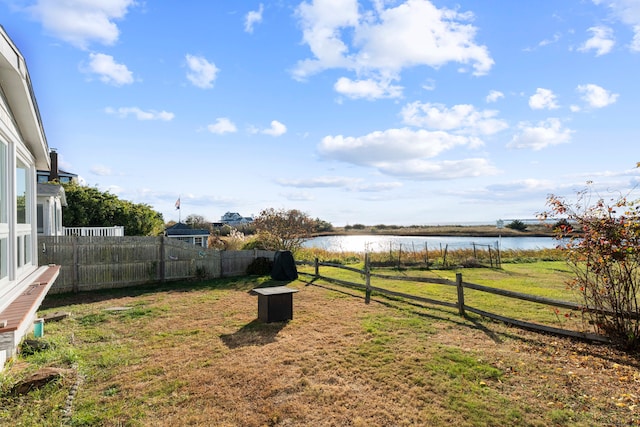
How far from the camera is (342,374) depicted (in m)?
4.55

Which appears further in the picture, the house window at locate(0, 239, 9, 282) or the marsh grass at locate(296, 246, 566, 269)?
the marsh grass at locate(296, 246, 566, 269)

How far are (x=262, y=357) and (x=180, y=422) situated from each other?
6.02 ft

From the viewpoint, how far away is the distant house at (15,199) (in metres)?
3.32

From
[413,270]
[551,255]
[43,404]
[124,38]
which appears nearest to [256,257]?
[413,270]

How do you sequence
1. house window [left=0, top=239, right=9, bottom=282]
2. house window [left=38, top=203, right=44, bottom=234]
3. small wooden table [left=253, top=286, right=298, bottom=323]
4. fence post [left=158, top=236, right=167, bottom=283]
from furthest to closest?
1. fence post [left=158, top=236, right=167, bottom=283]
2. house window [left=38, top=203, right=44, bottom=234]
3. small wooden table [left=253, top=286, right=298, bottom=323]
4. house window [left=0, top=239, right=9, bottom=282]

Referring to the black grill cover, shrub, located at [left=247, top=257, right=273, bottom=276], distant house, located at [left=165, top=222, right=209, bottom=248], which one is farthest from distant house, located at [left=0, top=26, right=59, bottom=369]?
distant house, located at [left=165, top=222, right=209, bottom=248]

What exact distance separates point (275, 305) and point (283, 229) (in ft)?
38.1

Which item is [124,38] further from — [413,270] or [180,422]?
[413,270]

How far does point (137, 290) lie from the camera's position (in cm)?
1118

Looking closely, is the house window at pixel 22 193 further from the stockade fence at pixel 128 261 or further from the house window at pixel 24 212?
the stockade fence at pixel 128 261

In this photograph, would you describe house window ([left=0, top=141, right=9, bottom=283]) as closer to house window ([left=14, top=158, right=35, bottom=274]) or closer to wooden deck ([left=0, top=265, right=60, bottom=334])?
wooden deck ([left=0, top=265, right=60, bottom=334])

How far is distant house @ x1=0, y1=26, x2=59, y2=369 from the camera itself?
3322 mm

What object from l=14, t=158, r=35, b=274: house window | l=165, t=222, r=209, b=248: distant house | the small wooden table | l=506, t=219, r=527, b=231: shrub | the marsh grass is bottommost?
the marsh grass

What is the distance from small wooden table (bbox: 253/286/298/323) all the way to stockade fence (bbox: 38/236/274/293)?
6.84 meters
